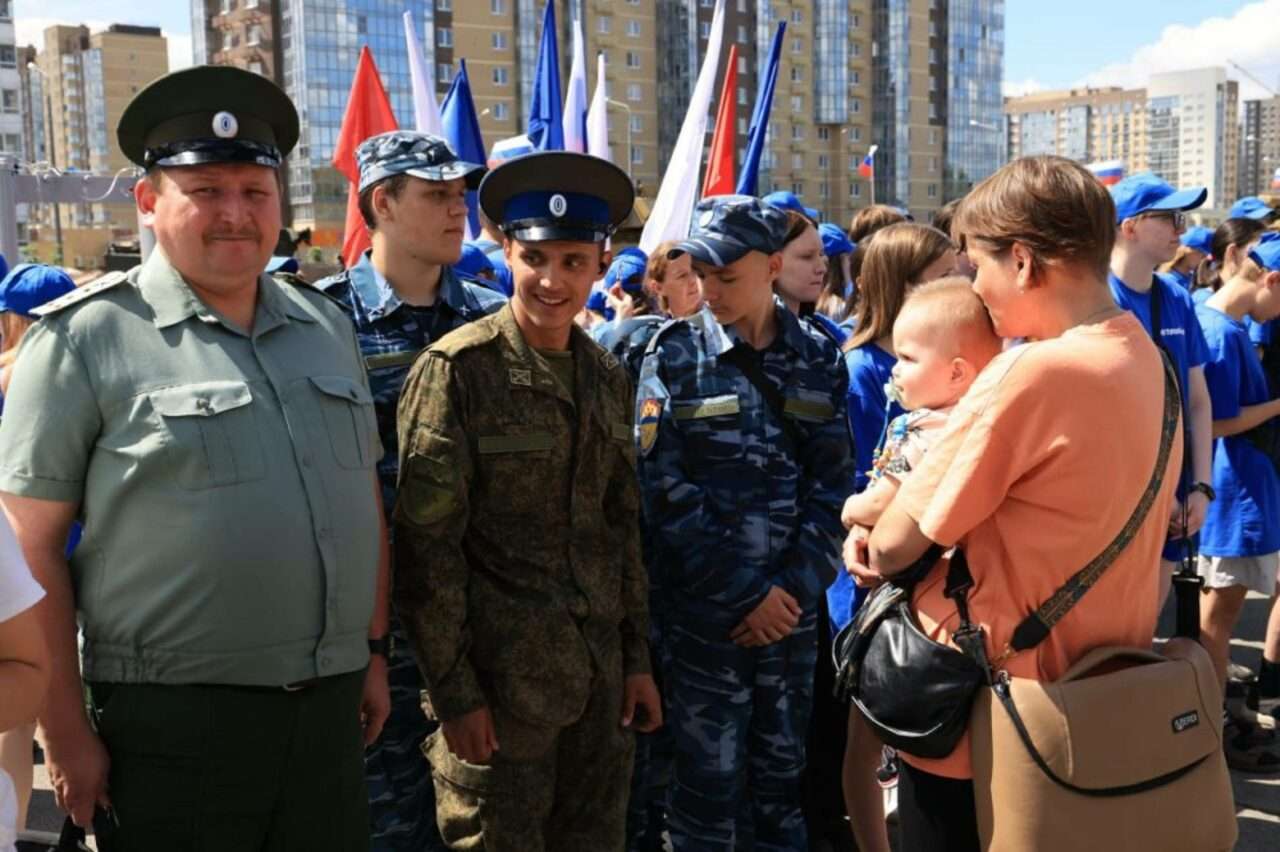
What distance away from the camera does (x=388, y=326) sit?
348 centimetres

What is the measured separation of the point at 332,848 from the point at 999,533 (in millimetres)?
1534

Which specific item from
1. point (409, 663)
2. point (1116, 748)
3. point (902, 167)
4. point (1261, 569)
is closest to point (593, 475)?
point (409, 663)

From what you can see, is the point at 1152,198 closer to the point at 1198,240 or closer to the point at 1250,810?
the point at 1250,810

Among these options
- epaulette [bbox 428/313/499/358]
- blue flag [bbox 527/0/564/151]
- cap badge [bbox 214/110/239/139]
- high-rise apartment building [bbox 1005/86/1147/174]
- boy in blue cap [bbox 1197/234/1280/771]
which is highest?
high-rise apartment building [bbox 1005/86/1147/174]

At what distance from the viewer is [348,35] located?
2697 inches

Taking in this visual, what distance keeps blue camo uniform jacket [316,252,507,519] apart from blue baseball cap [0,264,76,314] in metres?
1.84

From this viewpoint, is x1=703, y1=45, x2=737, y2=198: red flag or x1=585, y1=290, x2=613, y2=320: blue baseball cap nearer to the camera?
x1=585, y1=290, x2=613, y2=320: blue baseball cap

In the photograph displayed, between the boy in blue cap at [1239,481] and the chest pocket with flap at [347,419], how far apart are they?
12.8 ft

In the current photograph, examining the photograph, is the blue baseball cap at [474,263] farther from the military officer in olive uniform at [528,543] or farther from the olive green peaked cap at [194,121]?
the olive green peaked cap at [194,121]

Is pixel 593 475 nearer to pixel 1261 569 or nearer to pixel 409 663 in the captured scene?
pixel 409 663

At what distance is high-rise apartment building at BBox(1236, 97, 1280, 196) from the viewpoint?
13050 cm

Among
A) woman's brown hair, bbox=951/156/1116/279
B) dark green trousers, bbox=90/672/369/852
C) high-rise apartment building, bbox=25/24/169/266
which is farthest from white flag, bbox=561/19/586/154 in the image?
high-rise apartment building, bbox=25/24/169/266

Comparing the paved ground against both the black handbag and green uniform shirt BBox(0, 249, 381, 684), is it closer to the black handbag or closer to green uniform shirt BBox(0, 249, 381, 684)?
the black handbag

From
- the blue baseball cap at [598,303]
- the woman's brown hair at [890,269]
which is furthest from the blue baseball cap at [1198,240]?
the woman's brown hair at [890,269]
